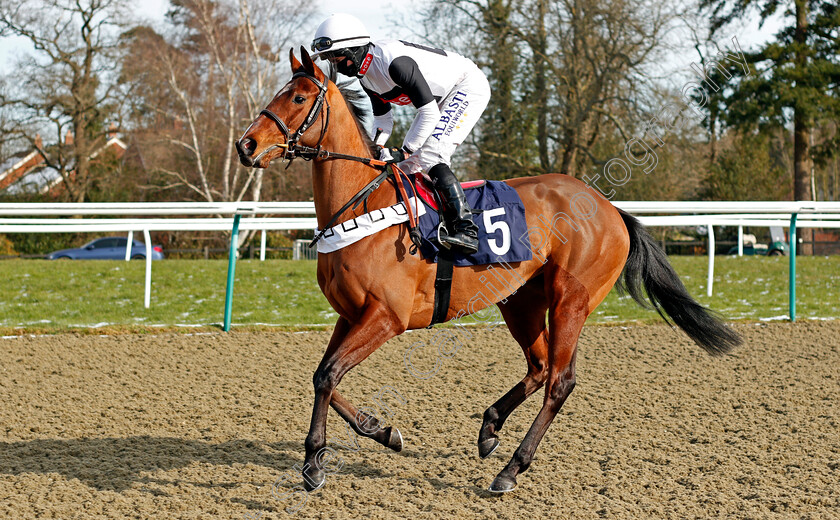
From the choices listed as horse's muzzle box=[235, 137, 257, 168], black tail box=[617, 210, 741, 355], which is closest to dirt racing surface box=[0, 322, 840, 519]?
black tail box=[617, 210, 741, 355]

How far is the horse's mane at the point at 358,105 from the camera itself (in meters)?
3.99

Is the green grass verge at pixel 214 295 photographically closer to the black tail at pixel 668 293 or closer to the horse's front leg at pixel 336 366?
the black tail at pixel 668 293

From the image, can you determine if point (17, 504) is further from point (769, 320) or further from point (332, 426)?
point (769, 320)

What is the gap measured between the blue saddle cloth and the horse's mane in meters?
0.41

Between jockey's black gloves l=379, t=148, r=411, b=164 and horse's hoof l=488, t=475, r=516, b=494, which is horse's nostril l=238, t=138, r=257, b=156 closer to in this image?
jockey's black gloves l=379, t=148, r=411, b=164

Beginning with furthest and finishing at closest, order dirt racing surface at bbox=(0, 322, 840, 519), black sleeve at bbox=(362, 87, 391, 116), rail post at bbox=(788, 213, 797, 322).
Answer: rail post at bbox=(788, 213, 797, 322) < black sleeve at bbox=(362, 87, 391, 116) < dirt racing surface at bbox=(0, 322, 840, 519)

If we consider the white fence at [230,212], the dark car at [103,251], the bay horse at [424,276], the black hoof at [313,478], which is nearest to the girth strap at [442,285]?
the bay horse at [424,276]

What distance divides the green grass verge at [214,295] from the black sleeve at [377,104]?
12.6 ft

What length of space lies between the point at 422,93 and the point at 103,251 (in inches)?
841

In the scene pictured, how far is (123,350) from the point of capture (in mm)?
6504

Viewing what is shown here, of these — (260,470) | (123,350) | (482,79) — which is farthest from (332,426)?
(123,350)

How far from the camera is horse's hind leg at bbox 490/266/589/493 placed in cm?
387

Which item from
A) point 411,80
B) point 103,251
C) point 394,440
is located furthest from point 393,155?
point 103,251

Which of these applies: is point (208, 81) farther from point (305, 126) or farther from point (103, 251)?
point (305, 126)
